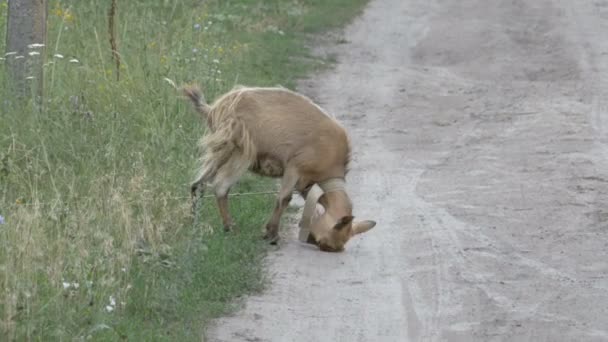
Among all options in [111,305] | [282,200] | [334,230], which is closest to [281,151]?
[282,200]

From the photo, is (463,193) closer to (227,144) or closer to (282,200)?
(282,200)

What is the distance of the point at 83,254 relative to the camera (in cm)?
738

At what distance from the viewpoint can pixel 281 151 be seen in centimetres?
942

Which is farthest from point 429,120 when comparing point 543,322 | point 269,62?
point 543,322

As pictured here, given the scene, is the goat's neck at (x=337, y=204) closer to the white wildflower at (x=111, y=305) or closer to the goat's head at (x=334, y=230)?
the goat's head at (x=334, y=230)

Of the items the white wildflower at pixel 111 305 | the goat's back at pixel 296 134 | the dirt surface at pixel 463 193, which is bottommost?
the dirt surface at pixel 463 193

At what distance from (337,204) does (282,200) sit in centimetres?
41

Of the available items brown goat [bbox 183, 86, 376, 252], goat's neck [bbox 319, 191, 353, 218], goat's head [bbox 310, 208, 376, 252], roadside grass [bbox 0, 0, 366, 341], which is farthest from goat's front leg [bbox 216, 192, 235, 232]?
goat's neck [bbox 319, 191, 353, 218]

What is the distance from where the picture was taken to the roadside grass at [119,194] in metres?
6.93

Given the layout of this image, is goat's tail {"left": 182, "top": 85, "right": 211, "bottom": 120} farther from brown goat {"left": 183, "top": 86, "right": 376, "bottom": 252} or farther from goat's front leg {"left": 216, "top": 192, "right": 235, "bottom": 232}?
goat's front leg {"left": 216, "top": 192, "right": 235, "bottom": 232}

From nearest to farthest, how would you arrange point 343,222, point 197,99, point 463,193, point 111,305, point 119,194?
point 111,305
point 119,194
point 343,222
point 197,99
point 463,193

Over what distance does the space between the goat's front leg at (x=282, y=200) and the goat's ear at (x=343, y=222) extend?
426mm

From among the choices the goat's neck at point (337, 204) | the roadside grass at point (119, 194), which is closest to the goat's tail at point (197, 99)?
the roadside grass at point (119, 194)

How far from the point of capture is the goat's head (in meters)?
9.23
